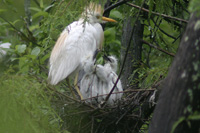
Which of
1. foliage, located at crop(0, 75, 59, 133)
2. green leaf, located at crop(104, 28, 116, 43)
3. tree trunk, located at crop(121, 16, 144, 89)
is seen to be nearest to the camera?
foliage, located at crop(0, 75, 59, 133)

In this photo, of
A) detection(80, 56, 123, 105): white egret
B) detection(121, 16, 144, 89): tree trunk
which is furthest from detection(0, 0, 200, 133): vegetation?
detection(80, 56, 123, 105): white egret

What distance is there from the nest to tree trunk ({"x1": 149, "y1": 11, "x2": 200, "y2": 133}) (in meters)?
0.85

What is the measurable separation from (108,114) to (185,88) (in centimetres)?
101

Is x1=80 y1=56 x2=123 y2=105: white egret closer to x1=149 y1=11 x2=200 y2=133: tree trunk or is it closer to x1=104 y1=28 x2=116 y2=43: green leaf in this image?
x1=104 y1=28 x2=116 y2=43: green leaf

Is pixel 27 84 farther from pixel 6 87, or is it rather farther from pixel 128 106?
pixel 128 106

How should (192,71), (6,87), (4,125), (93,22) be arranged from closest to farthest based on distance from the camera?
(192,71)
(4,125)
(6,87)
(93,22)

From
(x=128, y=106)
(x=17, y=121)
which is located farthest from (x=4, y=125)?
(x=128, y=106)

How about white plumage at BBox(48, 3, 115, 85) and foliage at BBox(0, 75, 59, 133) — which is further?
white plumage at BBox(48, 3, 115, 85)

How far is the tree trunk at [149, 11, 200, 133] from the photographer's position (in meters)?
0.78

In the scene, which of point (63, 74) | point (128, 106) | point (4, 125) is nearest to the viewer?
point (4, 125)

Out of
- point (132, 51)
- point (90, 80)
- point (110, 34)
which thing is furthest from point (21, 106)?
point (110, 34)

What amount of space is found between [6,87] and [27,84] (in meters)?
0.09

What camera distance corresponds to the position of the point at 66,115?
1.80 meters

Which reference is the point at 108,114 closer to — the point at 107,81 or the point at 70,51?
the point at 107,81
